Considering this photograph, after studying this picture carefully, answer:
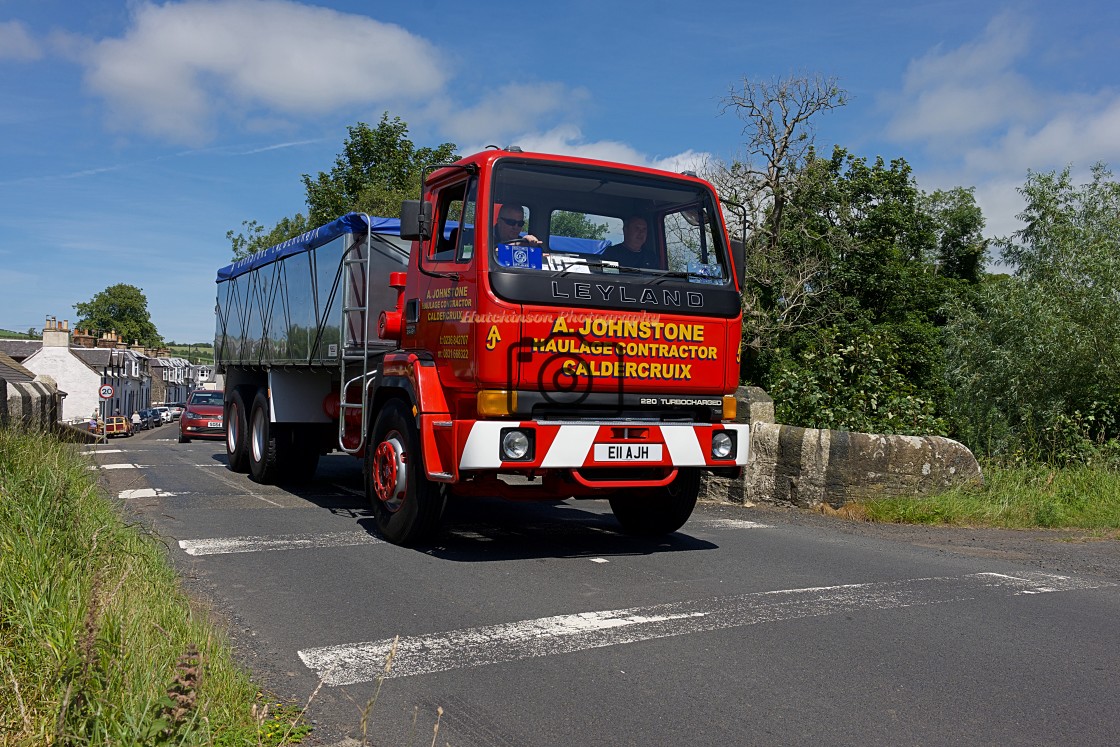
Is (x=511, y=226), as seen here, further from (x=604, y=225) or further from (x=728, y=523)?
(x=728, y=523)

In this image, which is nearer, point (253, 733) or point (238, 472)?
point (253, 733)

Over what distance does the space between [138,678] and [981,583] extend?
17.0ft

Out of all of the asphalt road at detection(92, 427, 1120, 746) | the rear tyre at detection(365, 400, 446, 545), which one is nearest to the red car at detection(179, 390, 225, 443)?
the asphalt road at detection(92, 427, 1120, 746)

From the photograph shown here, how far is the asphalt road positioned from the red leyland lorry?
2.04 feet

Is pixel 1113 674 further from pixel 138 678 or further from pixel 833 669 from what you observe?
pixel 138 678

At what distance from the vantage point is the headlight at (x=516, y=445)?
6.86 meters

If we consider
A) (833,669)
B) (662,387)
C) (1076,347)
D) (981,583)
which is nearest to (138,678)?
(833,669)

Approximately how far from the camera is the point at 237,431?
13508 millimetres

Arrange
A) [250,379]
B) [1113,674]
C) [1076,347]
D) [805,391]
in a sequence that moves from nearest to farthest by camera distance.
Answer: [1113,674] < [805,391] < [250,379] < [1076,347]

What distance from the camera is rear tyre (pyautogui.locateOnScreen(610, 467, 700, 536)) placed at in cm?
819

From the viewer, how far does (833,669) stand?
180 inches

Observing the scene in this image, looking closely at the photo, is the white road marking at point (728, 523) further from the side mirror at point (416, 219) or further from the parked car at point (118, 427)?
the parked car at point (118, 427)

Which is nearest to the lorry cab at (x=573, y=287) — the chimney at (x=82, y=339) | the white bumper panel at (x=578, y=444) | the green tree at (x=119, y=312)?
the white bumper panel at (x=578, y=444)

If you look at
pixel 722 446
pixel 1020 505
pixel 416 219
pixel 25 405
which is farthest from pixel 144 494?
pixel 1020 505
